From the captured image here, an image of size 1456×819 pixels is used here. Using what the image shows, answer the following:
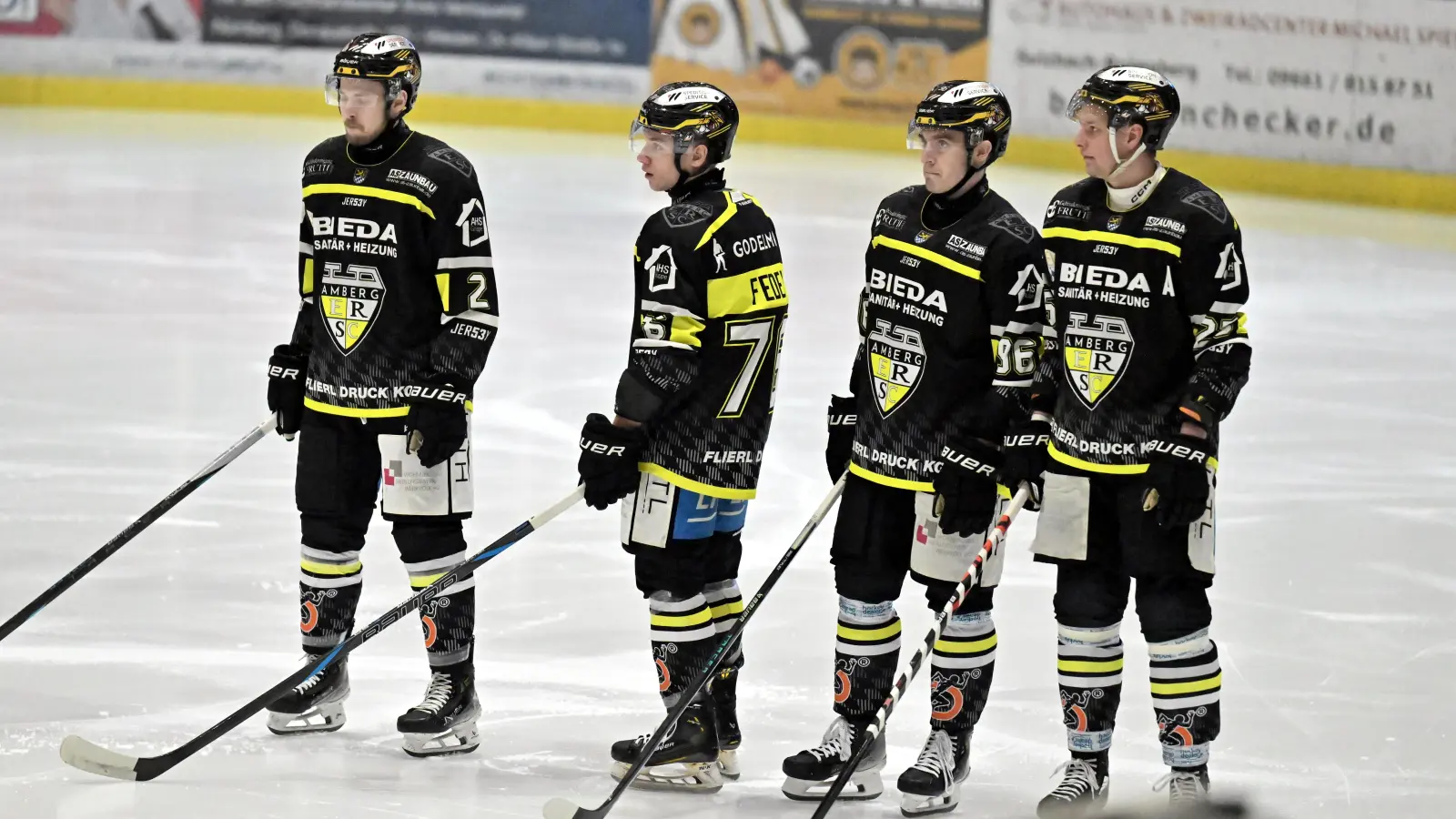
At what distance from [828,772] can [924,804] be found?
20cm

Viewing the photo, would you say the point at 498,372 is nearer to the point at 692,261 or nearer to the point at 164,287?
the point at 164,287

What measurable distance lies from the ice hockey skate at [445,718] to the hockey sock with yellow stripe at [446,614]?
37 mm

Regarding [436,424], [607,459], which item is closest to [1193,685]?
[607,459]

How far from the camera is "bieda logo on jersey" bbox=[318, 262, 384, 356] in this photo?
3801mm

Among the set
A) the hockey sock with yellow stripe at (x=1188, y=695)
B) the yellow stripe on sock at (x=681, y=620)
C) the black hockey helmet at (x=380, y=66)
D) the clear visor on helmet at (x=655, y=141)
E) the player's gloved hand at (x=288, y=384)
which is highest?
the black hockey helmet at (x=380, y=66)

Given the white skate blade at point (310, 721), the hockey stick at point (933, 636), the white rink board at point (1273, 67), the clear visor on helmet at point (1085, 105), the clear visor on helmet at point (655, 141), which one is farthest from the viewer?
the white rink board at point (1273, 67)

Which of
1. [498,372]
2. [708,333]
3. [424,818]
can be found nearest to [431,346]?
[708,333]

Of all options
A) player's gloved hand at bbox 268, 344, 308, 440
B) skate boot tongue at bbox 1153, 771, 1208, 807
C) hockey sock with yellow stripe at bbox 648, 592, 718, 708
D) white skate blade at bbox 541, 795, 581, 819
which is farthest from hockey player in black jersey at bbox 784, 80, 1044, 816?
player's gloved hand at bbox 268, 344, 308, 440

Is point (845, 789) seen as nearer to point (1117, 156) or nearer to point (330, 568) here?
point (330, 568)

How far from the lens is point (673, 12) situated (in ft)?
54.1

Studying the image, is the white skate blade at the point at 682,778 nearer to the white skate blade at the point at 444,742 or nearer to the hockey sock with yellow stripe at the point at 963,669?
the white skate blade at the point at 444,742

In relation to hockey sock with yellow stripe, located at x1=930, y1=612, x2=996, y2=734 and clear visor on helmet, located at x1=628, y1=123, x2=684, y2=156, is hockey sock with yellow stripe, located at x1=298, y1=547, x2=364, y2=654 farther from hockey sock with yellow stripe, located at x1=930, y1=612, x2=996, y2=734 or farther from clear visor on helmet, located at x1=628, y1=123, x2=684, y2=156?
hockey sock with yellow stripe, located at x1=930, y1=612, x2=996, y2=734

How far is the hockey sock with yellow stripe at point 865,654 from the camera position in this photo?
11.9 ft

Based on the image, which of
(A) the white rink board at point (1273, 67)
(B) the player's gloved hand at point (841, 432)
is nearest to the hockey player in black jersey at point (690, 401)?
(B) the player's gloved hand at point (841, 432)
